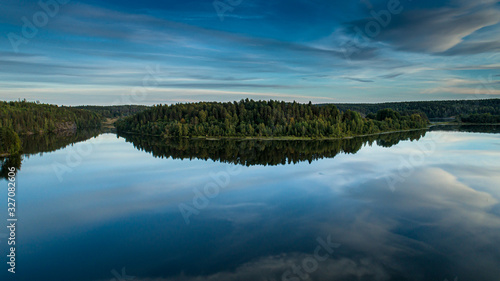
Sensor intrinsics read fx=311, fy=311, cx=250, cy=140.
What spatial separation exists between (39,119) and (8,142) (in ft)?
227

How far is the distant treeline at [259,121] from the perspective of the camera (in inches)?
3440

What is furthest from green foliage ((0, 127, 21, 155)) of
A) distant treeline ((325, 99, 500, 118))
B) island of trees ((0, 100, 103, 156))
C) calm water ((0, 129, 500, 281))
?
distant treeline ((325, 99, 500, 118))

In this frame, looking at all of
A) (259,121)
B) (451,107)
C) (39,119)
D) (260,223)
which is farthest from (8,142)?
(451,107)

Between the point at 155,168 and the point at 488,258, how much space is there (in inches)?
1502

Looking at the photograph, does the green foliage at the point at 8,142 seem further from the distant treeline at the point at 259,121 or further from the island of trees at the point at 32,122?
the distant treeline at the point at 259,121

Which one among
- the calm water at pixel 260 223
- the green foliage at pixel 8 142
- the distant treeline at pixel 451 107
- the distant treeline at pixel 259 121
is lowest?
the calm water at pixel 260 223

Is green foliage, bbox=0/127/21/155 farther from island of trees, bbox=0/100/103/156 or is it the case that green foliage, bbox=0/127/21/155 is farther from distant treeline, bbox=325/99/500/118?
distant treeline, bbox=325/99/500/118

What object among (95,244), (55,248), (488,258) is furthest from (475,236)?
(55,248)

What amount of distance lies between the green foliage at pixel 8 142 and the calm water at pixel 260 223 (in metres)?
14.5

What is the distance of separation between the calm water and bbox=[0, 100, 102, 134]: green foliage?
216ft

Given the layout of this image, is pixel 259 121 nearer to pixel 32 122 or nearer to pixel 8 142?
pixel 8 142


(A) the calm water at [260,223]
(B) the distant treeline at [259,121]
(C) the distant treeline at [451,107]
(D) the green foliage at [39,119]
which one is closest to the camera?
(A) the calm water at [260,223]

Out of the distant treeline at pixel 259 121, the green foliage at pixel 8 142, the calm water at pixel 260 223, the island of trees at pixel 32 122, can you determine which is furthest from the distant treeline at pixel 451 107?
the green foliage at pixel 8 142

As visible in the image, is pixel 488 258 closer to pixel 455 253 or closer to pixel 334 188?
pixel 455 253
